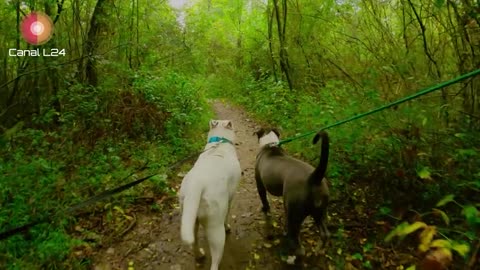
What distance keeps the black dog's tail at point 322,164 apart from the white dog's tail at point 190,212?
43.1 inches

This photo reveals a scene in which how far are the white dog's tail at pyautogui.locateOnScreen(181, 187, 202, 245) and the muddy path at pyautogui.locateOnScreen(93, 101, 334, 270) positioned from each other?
1160 millimetres

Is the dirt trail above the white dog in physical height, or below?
below

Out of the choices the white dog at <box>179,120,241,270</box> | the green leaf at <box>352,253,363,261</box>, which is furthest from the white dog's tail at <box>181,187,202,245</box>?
the green leaf at <box>352,253,363,261</box>

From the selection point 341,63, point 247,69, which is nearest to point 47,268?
point 341,63

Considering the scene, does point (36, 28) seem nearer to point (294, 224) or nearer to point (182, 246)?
point (182, 246)

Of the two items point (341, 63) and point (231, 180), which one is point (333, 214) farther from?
point (341, 63)

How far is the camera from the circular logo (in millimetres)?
5578

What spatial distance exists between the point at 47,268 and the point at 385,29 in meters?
5.73

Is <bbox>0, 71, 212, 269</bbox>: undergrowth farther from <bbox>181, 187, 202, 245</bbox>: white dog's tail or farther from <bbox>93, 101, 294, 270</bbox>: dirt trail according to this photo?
<bbox>181, 187, 202, 245</bbox>: white dog's tail

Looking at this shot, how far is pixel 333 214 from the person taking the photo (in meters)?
4.24

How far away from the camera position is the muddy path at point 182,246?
3506 millimetres

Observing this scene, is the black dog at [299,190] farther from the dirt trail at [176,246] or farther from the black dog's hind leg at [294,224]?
the dirt trail at [176,246]

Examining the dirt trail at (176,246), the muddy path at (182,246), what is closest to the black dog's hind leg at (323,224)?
the muddy path at (182,246)

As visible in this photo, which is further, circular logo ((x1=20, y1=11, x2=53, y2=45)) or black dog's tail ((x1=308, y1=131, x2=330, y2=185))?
circular logo ((x1=20, y1=11, x2=53, y2=45))
